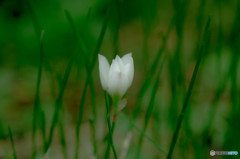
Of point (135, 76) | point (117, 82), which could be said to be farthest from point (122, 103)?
point (135, 76)

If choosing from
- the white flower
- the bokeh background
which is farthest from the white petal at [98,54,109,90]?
the bokeh background

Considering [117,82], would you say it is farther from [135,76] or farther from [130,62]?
[135,76]

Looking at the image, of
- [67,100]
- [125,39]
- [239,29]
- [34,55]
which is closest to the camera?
[239,29]

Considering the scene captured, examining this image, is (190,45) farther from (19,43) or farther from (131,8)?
(19,43)

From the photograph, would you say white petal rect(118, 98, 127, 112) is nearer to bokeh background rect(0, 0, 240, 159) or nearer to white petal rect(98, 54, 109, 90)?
white petal rect(98, 54, 109, 90)

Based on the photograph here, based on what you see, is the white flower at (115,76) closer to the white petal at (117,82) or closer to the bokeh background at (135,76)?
the white petal at (117,82)

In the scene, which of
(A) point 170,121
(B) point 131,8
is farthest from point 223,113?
(B) point 131,8
